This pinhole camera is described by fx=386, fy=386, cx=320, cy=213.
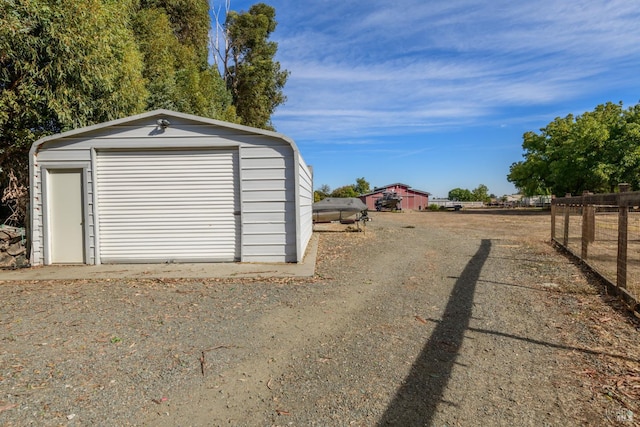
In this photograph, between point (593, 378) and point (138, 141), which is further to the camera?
point (138, 141)

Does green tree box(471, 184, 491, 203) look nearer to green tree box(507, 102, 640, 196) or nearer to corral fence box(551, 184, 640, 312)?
green tree box(507, 102, 640, 196)

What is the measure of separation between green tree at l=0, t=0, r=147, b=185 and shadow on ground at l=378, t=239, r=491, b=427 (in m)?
8.82

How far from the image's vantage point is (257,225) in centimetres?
749

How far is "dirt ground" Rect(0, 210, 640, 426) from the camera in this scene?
2420mm

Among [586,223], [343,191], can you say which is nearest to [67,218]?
[586,223]

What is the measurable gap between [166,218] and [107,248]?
1.27 m

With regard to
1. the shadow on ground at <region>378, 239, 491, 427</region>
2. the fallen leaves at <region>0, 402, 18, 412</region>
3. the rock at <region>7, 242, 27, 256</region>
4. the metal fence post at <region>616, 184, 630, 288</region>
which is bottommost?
the fallen leaves at <region>0, 402, 18, 412</region>

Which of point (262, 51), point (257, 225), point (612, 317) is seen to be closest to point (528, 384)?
point (612, 317)

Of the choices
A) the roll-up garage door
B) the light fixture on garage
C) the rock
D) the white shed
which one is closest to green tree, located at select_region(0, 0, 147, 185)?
the white shed

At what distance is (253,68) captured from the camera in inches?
1107

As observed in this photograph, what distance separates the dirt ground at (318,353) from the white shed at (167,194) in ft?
5.13

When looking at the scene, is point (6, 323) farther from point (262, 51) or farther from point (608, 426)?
point (262, 51)

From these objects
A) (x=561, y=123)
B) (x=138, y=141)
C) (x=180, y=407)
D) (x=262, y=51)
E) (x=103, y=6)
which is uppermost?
(x=262, y=51)

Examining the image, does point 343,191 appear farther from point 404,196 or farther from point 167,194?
point 167,194
